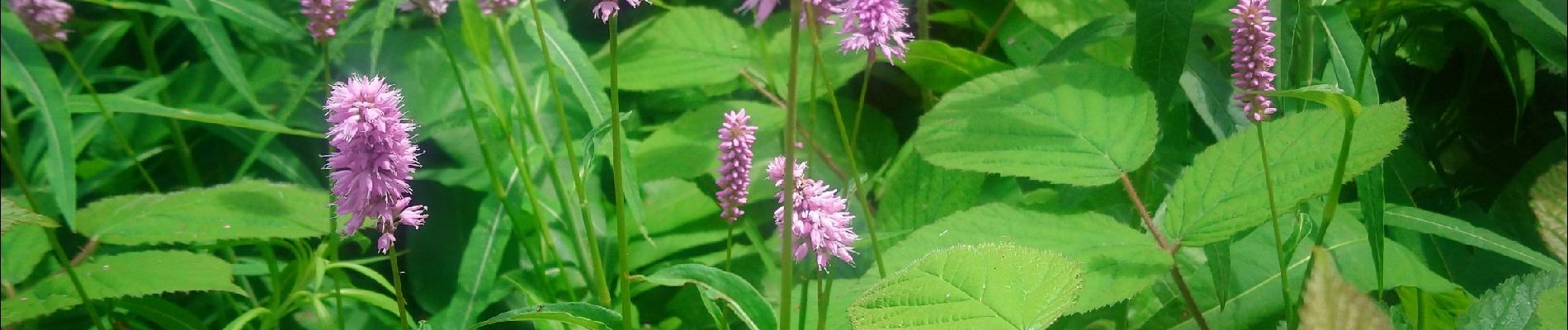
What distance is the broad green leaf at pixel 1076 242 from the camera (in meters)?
0.72

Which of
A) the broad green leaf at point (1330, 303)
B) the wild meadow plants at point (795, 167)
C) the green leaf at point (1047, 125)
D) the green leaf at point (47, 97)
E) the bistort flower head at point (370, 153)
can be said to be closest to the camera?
the broad green leaf at point (1330, 303)

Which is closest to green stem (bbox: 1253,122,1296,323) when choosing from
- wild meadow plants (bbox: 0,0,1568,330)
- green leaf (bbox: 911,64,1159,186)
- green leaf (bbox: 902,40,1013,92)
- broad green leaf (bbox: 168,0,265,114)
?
wild meadow plants (bbox: 0,0,1568,330)

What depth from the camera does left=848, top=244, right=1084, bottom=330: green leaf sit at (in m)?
0.57

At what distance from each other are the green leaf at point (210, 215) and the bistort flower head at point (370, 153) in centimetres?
35

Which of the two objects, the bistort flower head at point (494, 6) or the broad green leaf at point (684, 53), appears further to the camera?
the broad green leaf at point (684, 53)

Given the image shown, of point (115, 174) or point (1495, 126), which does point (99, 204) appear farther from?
point (1495, 126)

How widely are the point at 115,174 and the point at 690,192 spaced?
64 cm

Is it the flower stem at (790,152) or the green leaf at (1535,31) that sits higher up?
the flower stem at (790,152)

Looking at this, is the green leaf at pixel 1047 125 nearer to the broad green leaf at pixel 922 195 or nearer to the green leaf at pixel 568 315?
the broad green leaf at pixel 922 195

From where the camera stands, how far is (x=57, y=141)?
968mm

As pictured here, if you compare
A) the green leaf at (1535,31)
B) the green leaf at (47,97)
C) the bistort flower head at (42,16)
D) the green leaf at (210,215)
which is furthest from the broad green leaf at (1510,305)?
the bistort flower head at (42,16)

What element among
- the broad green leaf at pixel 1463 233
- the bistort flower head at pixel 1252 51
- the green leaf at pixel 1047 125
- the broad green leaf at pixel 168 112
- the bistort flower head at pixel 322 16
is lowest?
the broad green leaf at pixel 1463 233

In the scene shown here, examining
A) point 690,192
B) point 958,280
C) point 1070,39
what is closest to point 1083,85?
point 1070,39

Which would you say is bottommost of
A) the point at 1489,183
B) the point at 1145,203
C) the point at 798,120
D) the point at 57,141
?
the point at 1489,183
